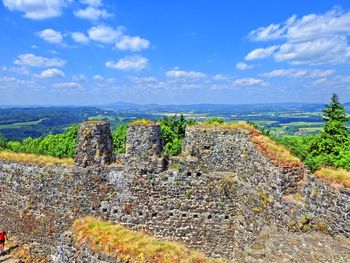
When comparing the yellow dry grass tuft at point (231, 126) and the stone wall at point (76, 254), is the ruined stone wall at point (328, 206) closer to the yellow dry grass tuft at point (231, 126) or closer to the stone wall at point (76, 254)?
the yellow dry grass tuft at point (231, 126)

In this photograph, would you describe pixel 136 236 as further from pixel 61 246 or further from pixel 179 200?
pixel 179 200

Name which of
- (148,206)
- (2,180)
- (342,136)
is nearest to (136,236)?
(148,206)

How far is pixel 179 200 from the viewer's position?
1672 centimetres

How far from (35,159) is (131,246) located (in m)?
10.7

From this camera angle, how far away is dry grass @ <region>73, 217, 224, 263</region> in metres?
10.9

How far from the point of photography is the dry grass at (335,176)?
11.5 meters

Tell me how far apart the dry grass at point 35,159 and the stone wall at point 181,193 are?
39 cm

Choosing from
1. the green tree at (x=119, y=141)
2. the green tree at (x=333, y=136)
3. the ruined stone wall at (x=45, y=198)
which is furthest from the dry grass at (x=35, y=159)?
the green tree at (x=333, y=136)

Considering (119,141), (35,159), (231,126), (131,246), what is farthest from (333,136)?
(131,246)

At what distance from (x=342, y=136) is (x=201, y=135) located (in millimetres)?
30866

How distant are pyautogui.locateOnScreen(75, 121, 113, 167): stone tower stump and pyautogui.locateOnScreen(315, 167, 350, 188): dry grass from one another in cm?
951

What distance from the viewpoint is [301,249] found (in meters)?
11.3

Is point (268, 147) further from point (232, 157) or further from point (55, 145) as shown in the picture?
point (55, 145)

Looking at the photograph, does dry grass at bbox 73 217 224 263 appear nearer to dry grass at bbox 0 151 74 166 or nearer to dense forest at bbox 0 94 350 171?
dry grass at bbox 0 151 74 166
